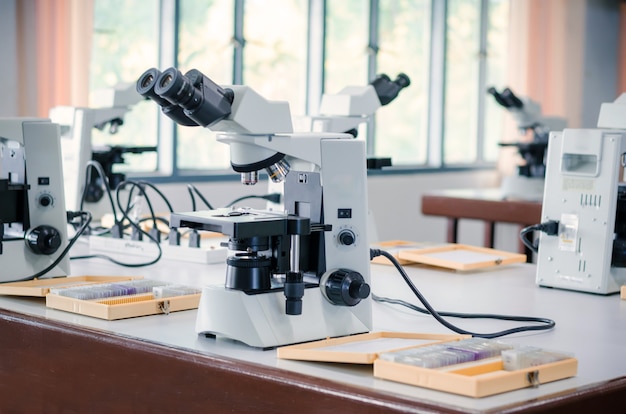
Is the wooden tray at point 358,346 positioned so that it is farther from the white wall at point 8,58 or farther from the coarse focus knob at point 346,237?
the white wall at point 8,58

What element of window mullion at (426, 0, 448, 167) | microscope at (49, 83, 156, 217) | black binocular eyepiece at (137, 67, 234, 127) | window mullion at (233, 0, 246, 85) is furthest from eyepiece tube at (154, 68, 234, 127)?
window mullion at (426, 0, 448, 167)

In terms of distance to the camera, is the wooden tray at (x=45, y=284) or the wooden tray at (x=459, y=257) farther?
the wooden tray at (x=459, y=257)

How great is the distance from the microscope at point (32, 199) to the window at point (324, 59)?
1.77m

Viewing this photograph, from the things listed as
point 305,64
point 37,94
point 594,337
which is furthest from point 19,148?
point 305,64

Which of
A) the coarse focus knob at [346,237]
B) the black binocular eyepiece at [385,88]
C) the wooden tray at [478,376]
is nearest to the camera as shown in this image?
the wooden tray at [478,376]

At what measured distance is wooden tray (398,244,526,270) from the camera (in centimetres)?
242

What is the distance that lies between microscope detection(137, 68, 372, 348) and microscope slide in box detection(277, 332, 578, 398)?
0.25ft

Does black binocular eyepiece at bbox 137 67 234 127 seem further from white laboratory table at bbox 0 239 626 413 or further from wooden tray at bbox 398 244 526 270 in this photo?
wooden tray at bbox 398 244 526 270

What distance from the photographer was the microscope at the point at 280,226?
4.82 feet

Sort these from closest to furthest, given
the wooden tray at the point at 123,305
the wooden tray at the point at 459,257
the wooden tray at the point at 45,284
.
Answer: the wooden tray at the point at 123,305, the wooden tray at the point at 45,284, the wooden tray at the point at 459,257

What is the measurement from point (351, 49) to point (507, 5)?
1671 mm

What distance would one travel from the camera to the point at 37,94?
4.24 meters

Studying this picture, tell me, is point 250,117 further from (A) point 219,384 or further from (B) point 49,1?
(B) point 49,1

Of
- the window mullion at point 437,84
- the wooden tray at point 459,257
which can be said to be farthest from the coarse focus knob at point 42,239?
the window mullion at point 437,84
